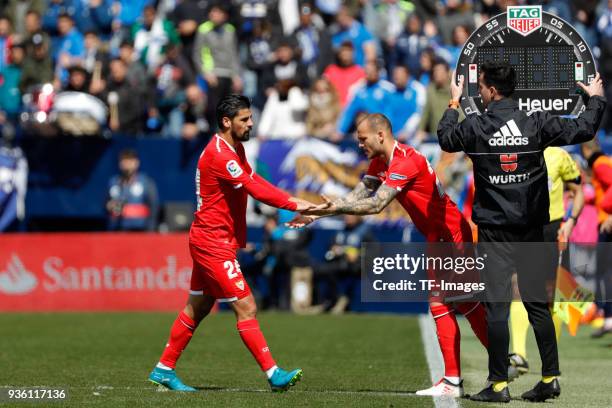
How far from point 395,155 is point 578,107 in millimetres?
1400

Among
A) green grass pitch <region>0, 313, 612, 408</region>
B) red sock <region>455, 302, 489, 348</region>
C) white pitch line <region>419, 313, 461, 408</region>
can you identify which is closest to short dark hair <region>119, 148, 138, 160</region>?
green grass pitch <region>0, 313, 612, 408</region>

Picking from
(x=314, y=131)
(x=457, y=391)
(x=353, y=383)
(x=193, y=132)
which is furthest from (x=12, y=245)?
(x=457, y=391)

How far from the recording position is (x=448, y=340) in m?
9.86

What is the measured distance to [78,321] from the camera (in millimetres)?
17656

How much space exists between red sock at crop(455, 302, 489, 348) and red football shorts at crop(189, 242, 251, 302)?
1.64 m

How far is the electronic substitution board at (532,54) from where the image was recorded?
32.0 feet

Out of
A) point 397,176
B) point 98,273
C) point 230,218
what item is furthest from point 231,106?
point 98,273

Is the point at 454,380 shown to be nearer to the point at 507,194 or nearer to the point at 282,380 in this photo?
the point at 282,380

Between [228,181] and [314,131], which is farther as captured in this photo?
[314,131]

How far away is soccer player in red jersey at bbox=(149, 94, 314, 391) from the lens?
9805 millimetres

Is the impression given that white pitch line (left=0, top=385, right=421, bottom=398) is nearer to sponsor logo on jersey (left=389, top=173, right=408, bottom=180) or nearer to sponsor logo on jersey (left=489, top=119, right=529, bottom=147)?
sponsor logo on jersey (left=389, top=173, right=408, bottom=180)

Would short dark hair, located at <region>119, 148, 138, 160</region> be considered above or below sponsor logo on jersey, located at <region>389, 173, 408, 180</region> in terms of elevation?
below

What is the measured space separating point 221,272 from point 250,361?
10.5ft

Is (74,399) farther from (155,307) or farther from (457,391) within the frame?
(155,307)
